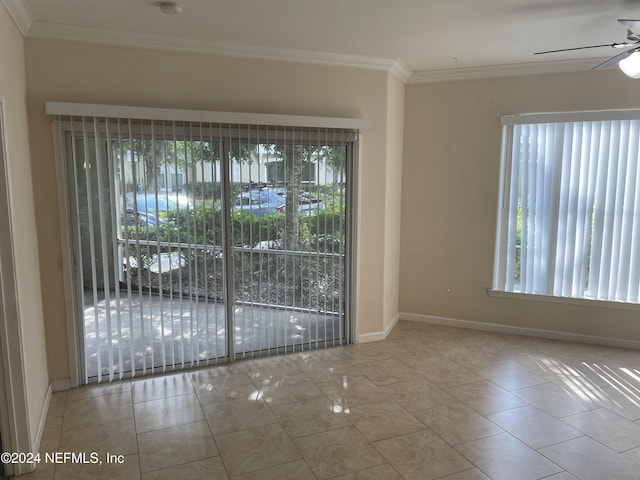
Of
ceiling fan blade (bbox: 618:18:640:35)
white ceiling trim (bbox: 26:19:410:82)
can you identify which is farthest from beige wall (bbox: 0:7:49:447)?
ceiling fan blade (bbox: 618:18:640:35)

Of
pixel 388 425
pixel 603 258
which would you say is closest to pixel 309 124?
pixel 388 425

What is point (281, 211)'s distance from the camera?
381 centimetres

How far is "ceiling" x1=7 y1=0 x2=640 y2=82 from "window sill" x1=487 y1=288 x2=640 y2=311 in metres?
2.17

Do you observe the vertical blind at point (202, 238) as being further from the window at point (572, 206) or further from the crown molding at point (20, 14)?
the window at point (572, 206)

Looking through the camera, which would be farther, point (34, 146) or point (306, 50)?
point (306, 50)

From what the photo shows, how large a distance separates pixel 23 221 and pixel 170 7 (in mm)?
1583

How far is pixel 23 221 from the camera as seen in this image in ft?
9.05

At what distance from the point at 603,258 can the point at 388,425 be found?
9.14 ft

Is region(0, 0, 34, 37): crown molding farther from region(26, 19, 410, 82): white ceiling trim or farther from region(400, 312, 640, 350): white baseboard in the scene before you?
region(400, 312, 640, 350): white baseboard

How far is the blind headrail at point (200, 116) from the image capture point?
312 cm

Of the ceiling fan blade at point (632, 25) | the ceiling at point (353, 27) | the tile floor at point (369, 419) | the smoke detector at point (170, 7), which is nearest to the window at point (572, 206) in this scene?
the ceiling at point (353, 27)

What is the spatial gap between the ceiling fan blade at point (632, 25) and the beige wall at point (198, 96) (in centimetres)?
191

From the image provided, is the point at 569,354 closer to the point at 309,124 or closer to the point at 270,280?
the point at 270,280

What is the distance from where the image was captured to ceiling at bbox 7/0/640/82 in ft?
9.01
